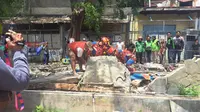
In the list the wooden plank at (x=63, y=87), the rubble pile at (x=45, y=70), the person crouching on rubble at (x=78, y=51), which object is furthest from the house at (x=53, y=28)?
the wooden plank at (x=63, y=87)

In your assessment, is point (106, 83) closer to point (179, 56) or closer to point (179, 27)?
point (179, 56)

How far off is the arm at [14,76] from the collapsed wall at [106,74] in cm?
433

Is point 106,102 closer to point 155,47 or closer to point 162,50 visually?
point 155,47

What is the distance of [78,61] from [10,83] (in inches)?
272

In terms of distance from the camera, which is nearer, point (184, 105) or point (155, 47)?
point (184, 105)

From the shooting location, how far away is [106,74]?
6.78 metres

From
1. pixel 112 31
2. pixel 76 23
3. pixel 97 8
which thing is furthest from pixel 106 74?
pixel 112 31

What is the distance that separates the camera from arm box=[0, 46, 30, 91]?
6.41 feet

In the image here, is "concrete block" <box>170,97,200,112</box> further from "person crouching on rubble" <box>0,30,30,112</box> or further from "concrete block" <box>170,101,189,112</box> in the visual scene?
"person crouching on rubble" <box>0,30,30,112</box>

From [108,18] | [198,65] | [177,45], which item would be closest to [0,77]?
[198,65]

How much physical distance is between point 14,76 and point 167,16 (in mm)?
21774

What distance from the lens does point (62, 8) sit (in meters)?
23.6

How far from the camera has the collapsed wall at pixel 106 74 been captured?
6.59 metres

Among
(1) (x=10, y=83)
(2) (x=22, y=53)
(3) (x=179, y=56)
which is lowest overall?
(3) (x=179, y=56)
